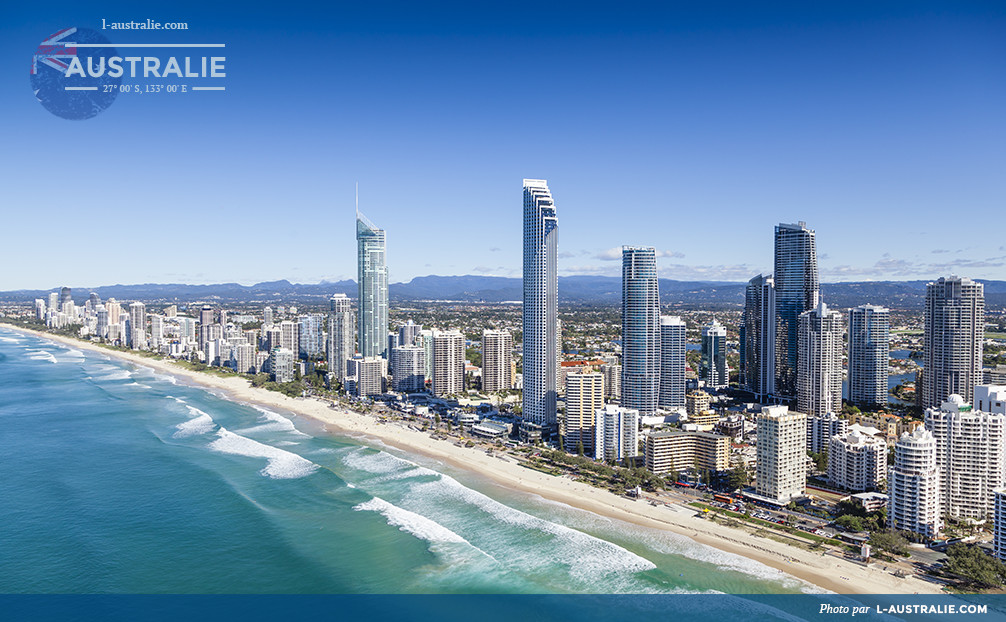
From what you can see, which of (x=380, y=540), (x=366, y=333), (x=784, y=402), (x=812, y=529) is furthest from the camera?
(x=366, y=333)

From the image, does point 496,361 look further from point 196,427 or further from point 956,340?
point 956,340

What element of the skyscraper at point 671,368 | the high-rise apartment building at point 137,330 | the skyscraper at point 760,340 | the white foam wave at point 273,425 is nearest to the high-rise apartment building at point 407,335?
the white foam wave at point 273,425

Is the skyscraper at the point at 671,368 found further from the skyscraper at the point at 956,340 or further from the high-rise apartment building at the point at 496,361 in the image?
the skyscraper at the point at 956,340

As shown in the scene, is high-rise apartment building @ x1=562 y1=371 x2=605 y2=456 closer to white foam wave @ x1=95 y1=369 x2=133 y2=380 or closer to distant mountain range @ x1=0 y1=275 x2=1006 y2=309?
white foam wave @ x1=95 y1=369 x2=133 y2=380

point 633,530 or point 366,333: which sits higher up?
point 366,333

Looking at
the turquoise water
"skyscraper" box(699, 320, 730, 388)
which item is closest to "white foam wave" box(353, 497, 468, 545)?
the turquoise water

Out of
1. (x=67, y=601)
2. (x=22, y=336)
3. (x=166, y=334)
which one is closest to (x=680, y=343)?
(x=67, y=601)

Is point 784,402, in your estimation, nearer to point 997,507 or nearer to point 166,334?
point 997,507

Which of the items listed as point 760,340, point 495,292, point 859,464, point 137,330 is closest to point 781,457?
point 859,464
